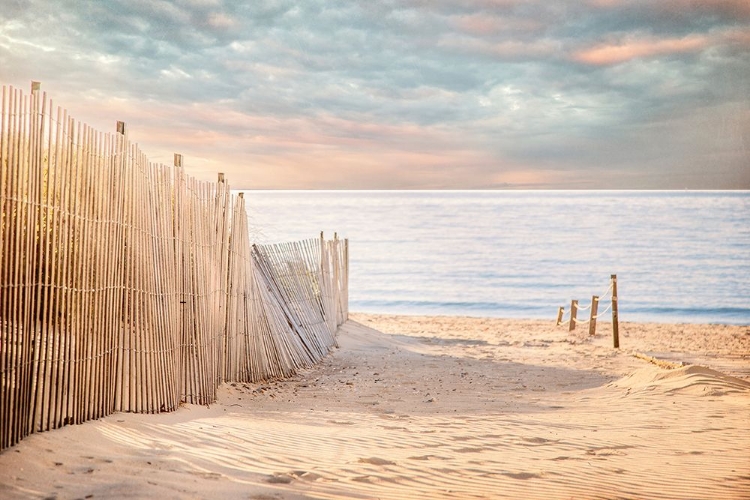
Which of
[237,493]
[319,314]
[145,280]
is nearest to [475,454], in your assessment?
[237,493]

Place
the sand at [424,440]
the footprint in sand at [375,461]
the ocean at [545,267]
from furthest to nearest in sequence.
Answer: the ocean at [545,267] < the footprint in sand at [375,461] < the sand at [424,440]

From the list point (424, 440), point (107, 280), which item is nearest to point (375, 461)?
point (424, 440)

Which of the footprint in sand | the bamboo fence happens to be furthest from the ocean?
the footprint in sand

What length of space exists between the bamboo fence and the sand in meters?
0.25

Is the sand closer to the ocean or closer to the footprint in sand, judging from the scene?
the footprint in sand

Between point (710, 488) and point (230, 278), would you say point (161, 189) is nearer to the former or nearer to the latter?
point (230, 278)

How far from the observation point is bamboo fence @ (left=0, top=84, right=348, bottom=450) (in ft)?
10.9

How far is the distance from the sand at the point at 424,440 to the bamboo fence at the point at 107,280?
245 mm

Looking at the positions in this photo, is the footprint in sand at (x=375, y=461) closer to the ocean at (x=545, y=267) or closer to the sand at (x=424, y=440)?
the sand at (x=424, y=440)

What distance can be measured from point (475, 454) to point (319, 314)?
17.5ft

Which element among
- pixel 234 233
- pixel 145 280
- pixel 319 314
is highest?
pixel 234 233

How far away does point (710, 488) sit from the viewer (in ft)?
11.9

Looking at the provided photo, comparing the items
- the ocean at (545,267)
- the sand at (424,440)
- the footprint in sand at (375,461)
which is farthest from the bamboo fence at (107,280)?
the ocean at (545,267)

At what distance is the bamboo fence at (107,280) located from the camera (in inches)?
131
